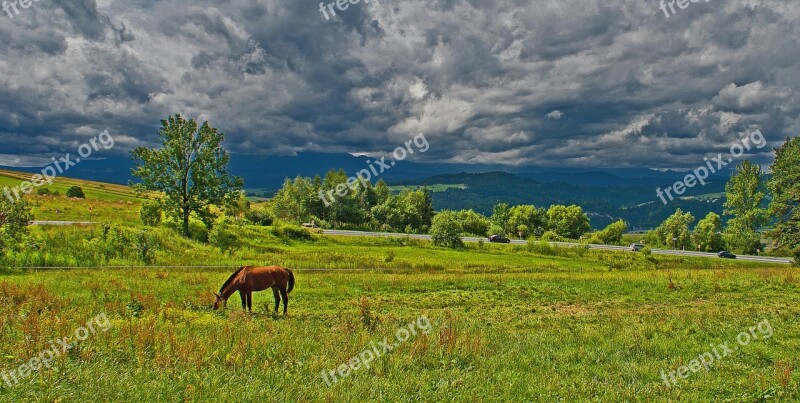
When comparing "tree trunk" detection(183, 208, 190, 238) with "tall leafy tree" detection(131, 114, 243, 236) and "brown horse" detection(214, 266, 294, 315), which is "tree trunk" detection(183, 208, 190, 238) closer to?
"tall leafy tree" detection(131, 114, 243, 236)

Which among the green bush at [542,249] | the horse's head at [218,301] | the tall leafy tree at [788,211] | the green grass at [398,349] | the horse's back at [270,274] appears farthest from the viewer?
the green bush at [542,249]

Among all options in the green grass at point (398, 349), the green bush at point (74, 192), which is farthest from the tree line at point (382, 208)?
the green bush at point (74, 192)

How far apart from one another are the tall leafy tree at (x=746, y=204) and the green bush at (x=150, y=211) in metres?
115

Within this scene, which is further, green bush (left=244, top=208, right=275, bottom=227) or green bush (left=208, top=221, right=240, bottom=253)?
green bush (left=244, top=208, right=275, bottom=227)

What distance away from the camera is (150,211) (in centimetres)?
5700

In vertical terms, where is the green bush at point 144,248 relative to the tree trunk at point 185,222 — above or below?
below

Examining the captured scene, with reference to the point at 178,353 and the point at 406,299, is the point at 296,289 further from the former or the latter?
the point at 178,353

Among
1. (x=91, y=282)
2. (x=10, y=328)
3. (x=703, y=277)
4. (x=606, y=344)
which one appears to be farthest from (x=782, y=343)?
(x=91, y=282)

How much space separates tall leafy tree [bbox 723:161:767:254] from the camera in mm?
101250

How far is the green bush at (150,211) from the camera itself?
→ 56.9 m

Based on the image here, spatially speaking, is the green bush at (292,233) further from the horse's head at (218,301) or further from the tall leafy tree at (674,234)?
the tall leafy tree at (674,234)

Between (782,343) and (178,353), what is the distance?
1628cm

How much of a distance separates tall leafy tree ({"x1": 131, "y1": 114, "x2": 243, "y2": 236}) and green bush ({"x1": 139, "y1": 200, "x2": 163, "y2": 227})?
1.33m

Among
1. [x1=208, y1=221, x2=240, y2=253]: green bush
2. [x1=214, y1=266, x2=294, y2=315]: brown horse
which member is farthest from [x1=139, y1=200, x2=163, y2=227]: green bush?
[x1=214, y1=266, x2=294, y2=315]: brown horse
